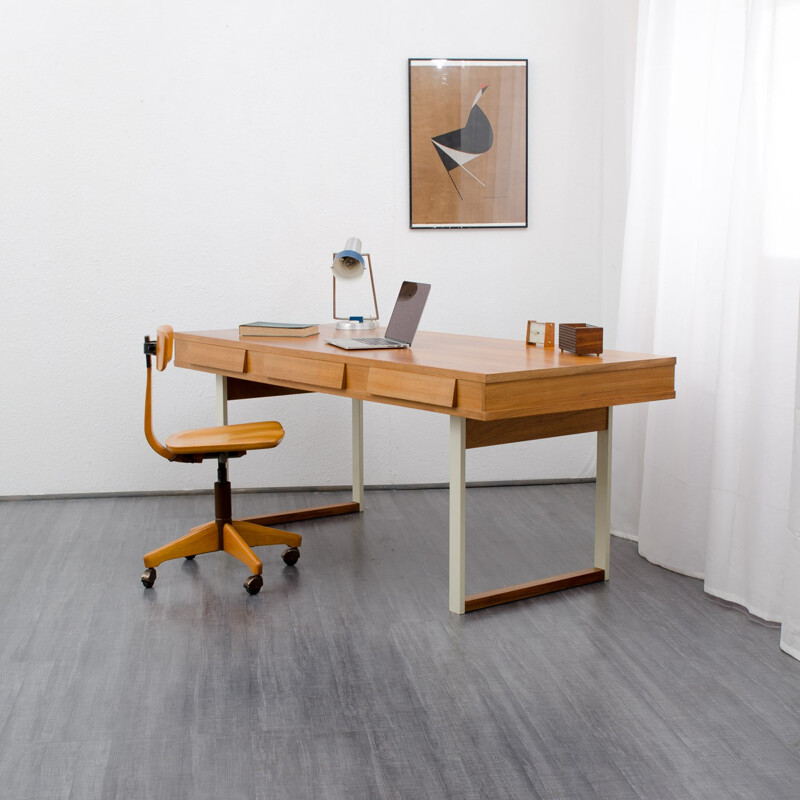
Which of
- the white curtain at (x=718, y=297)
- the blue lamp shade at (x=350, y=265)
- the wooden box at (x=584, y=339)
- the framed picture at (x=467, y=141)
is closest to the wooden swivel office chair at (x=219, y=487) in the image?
the blue lamp shade at (x=350, y=265)

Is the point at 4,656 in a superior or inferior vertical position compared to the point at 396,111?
inferior

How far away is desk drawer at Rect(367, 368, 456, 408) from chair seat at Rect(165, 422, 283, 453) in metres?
0.50

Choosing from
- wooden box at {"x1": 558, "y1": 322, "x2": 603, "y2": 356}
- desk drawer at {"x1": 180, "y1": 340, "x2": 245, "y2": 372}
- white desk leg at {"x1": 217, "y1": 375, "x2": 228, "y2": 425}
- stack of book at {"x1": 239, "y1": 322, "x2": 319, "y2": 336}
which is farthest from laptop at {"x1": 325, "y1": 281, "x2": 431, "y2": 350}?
white desk leg at {"x1": 217, "y1": 375, "x2": 228, "y2": 425}

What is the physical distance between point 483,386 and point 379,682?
81 cm

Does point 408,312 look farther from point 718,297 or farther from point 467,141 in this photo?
point 467,141

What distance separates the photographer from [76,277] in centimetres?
445

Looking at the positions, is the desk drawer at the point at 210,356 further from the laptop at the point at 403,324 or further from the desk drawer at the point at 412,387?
the desk drawer at the point at 412,387

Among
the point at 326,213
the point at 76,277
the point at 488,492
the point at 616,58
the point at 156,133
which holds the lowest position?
the point at 488,492

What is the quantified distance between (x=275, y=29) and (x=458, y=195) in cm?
109

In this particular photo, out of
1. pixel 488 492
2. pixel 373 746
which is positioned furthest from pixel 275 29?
pixel 373 746

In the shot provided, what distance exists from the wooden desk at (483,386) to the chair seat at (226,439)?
0.18 meters

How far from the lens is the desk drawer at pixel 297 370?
316 cm

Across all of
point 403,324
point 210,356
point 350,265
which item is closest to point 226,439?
point 210,356

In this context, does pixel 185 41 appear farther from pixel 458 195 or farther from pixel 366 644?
pixel 366 644
